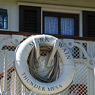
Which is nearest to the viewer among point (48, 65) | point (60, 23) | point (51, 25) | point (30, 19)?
point (48, 65)

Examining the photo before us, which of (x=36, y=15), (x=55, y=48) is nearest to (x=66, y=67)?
(x=55, y=48)

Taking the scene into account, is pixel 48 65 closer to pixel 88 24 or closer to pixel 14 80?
pixel 14 80

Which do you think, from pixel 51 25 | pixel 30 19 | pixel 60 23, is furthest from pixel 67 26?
pixel 30 19

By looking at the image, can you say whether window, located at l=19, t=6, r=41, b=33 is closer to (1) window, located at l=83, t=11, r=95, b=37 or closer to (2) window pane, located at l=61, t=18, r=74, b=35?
(2) window pane, located at l=61, t=18, r=74, b=35

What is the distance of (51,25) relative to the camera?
1432 centimetres

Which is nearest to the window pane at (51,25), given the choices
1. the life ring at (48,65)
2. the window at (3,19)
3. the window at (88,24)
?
the window at (88,24)

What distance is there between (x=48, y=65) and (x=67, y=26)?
192 inches

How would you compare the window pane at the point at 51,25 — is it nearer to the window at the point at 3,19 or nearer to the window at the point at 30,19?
the window at the point at 30,19

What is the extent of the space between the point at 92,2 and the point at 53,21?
60.8 inches

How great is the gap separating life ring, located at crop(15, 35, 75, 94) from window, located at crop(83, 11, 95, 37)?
14.6 feet

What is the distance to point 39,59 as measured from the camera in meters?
9.77

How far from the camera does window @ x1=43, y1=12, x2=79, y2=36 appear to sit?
14291 mm

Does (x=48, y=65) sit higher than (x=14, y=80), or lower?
higher

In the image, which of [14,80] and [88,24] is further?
[88,24]
